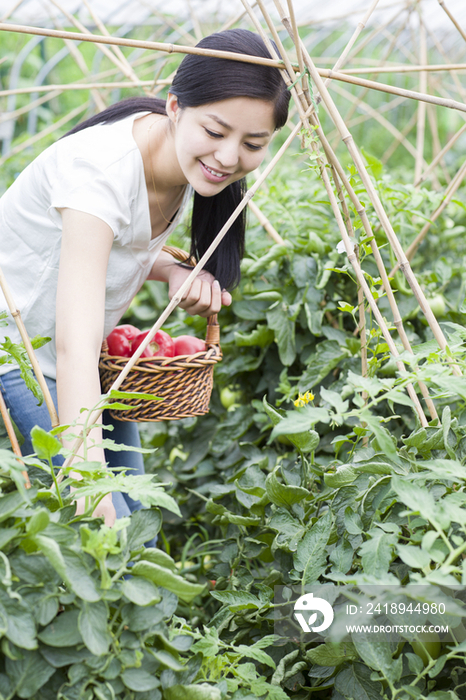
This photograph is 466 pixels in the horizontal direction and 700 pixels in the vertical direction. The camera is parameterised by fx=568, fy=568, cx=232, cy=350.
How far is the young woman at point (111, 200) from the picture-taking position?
2.53 ft

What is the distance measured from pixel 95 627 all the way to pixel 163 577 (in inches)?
2.9

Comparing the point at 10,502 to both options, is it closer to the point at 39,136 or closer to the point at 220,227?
the point at 220,227

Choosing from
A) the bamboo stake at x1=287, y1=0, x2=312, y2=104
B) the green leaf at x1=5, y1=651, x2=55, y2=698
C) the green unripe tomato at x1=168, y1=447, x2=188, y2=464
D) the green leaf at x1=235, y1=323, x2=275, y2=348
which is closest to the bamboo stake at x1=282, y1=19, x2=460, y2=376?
the bamboo stake at x1=287, y1=0, x2=312, y2=104

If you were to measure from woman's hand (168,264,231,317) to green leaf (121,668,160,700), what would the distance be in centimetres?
59

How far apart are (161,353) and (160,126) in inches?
16.2

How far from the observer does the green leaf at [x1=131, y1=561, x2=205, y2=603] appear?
52 cm

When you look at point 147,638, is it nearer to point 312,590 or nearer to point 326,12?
point 312,590

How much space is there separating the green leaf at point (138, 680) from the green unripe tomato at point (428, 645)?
0.28m

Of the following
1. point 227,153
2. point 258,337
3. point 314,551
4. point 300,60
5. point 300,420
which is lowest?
point 314,551

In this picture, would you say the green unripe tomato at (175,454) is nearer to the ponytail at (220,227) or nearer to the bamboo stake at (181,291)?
the ponytail at (220,227)

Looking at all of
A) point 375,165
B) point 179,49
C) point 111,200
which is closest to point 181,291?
point 111,200

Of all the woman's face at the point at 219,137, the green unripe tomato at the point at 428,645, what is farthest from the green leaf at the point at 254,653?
the woman's face at the point at 219,137

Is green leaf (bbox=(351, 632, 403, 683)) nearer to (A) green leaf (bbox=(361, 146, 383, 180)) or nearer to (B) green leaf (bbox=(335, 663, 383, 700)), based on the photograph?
(B) green leaf (bbox=(335, 663, 383, 700))

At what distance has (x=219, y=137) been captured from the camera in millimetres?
839
